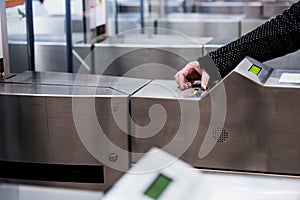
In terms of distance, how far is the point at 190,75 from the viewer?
1.31m

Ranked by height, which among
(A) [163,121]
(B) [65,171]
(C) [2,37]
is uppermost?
(C) [2,37]

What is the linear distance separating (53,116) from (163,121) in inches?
9.6

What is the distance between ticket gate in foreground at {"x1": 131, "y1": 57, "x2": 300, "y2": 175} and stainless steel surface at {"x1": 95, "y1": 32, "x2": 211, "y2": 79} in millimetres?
751

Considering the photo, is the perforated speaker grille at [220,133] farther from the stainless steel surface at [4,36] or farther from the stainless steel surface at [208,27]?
the stainless steel surface at [208,27]

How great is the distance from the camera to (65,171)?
47.9 inches

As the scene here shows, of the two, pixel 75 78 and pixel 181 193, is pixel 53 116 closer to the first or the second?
pixel 75 78

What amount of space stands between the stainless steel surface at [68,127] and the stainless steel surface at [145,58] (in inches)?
28.2

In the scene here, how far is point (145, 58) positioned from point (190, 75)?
0.70 m

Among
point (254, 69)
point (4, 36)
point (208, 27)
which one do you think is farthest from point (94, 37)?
point (254, 69)

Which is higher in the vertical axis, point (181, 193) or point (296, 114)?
point (296, 114)

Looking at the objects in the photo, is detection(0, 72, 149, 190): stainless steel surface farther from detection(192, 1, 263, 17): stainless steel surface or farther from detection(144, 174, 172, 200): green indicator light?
detection(192, 1, 263, 17): stainless steel surface

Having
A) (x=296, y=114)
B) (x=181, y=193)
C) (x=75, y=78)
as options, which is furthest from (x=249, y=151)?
(x=75, y=78)

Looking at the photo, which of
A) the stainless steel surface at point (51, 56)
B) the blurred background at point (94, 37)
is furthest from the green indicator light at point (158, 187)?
the stainless steel surface at point (51, 56)

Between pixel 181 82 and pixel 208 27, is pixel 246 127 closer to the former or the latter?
pixel 181 82
